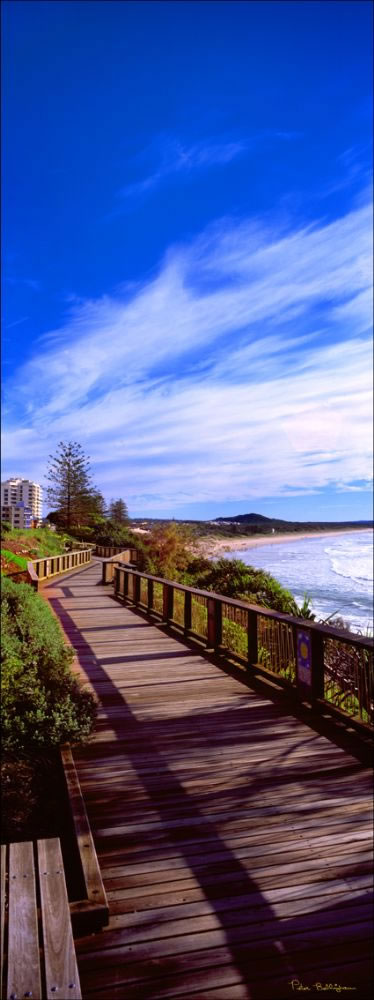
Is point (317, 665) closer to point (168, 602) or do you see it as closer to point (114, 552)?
point (168, 602)

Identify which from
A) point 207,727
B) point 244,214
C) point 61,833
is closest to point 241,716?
point 207,727

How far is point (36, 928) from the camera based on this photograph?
1.82 metres

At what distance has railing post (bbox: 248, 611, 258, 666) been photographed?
21.5ft

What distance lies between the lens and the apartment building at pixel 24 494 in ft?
30.3

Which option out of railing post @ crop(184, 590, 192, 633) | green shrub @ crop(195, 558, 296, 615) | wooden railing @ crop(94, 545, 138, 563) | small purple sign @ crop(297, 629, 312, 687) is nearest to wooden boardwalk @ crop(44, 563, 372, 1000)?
small purple sign @ crop(297, 629, 312, 687)

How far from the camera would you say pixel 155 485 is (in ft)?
34.3

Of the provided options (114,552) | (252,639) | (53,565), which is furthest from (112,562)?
(252,639)

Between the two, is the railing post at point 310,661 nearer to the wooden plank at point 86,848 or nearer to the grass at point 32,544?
the wooden plank at point 86,848

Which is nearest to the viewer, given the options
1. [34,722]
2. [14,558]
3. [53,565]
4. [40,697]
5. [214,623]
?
[34,722]

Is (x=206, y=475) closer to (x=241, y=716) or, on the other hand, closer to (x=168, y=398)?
(x=168, y=398)

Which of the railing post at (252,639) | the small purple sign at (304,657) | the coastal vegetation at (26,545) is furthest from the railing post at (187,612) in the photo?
the coastal vegetation at (26,545)

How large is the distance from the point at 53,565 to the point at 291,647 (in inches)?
452

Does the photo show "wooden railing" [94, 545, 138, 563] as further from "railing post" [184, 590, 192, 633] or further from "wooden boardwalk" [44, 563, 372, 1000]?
"wooden boardwalk" [44, 563, 372, 1000]
